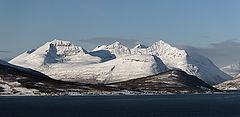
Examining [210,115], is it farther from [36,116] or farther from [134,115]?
[36,116]

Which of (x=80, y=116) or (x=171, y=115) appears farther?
(x=171, y=115)

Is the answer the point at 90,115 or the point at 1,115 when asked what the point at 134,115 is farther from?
the point at 1,115

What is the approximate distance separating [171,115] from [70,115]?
2969 cm

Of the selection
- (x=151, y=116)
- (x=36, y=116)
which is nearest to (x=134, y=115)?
(x=151, y=116)

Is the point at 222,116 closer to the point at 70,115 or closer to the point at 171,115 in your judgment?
the point at 171,115

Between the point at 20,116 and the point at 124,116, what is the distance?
28.9 meters

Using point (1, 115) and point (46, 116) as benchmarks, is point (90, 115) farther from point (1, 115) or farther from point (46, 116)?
point (1, 115)

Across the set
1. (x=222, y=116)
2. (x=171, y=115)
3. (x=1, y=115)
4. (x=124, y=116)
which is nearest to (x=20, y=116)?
(x=1, y=115)

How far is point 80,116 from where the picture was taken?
16000cm

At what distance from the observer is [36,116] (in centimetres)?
15925

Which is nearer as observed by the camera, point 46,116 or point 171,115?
point 46,116

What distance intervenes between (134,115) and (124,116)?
5.03 m

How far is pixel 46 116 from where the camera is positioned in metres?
158

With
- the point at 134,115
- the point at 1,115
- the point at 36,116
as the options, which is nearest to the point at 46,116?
the point at 36,116
